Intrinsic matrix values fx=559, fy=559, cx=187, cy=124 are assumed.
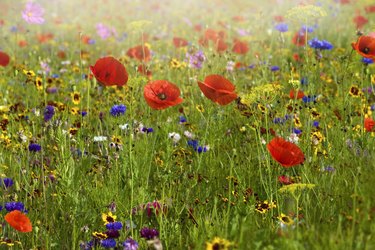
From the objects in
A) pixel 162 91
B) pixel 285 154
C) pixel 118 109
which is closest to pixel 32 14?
pixel 118 109

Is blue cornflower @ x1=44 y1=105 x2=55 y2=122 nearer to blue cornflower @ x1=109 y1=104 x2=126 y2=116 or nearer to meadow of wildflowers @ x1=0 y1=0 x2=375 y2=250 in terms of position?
meadow of wildflowers @ x1=0 y1=0 x2=375 y2=250

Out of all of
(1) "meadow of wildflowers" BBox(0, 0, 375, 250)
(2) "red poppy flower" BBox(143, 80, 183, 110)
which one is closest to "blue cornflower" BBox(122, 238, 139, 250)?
(1) "meadow of wildflowers" BBox(0, 0, 375, 250)

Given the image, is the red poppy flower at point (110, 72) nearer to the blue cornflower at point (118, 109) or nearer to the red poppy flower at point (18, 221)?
the blue cornflower at point (118, 109)

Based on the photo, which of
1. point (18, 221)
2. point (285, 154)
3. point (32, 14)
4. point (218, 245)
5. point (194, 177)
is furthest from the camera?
point (32, 14)

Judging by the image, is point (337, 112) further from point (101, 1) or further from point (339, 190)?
point (101, 1)

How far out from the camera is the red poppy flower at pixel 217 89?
2180mm

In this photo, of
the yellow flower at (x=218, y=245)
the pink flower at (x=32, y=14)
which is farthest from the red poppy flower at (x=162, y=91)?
the pink flower at (x=32, y=14)

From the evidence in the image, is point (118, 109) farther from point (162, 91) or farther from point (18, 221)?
point (18, 221)

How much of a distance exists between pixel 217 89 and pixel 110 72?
0.45 meters

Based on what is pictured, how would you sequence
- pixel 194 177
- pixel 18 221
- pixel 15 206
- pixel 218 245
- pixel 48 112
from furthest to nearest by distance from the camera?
pixel 48 112 → pixel 194 177 → pixel 15 206 → pixel 18 221 → pixel 218 245

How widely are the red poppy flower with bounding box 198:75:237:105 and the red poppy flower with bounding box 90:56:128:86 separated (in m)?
0.35

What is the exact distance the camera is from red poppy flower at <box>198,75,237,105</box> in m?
2.18

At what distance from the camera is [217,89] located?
87.5 inches

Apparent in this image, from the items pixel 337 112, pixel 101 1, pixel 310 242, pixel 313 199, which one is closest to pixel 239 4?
pixel 101 1
